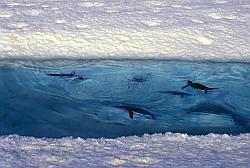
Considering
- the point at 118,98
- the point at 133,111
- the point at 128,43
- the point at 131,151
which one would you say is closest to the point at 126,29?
the point at 128,43

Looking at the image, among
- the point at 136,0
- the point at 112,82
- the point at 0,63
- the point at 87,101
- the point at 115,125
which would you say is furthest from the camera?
the point at 136,0

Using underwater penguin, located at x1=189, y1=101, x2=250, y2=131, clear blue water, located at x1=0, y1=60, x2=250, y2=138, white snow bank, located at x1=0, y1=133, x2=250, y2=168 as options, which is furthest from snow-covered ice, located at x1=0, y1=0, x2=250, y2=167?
underwater penguin, located at x1=189, y1=101, x2=250, y2=131

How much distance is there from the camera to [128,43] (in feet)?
16.8

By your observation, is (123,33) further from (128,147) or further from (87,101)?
(128,147)

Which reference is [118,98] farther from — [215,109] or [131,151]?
[131,151]

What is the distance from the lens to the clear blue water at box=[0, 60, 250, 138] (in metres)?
3.68

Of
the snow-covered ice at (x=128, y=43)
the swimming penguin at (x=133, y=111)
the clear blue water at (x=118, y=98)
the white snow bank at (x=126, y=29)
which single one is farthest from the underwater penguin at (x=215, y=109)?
the white snow bank at (x=126, y=29)

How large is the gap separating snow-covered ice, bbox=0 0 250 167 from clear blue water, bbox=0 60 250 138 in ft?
0.80

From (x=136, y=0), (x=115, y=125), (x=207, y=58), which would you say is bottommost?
(x=115, y=125)

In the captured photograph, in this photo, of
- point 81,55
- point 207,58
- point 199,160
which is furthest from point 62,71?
point 199,160

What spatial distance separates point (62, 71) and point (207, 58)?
1398mm

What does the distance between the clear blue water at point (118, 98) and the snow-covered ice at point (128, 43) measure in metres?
0.24

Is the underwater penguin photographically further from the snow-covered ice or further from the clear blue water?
the snow-covered ice

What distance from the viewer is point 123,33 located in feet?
17.5
